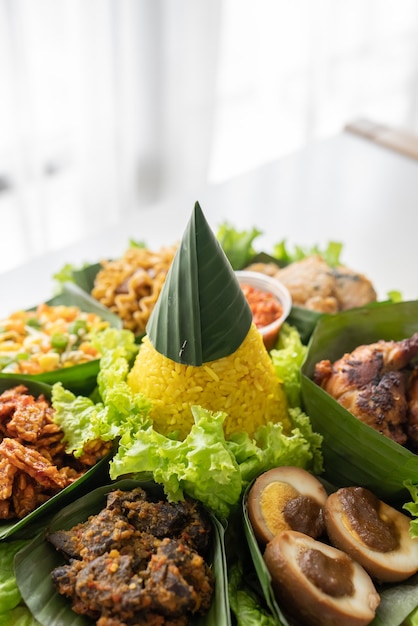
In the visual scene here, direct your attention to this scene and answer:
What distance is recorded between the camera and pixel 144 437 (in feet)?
6.16

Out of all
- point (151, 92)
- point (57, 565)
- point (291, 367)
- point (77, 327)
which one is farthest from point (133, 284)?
point (151, 92)

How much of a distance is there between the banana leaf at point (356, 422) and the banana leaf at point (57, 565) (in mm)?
491

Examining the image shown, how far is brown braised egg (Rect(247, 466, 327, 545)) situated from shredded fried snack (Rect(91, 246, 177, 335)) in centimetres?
91

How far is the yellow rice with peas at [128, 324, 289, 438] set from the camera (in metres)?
2.05

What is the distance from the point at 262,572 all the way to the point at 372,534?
331 millimetres

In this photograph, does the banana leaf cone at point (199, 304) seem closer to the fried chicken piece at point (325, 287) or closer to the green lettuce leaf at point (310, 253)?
the fried chicken piece at point (325, 287)

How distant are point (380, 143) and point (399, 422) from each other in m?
2.66

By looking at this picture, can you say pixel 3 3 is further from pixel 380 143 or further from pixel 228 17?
pixel 380 143

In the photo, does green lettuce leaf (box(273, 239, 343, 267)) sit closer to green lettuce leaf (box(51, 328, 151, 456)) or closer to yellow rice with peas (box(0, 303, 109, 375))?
yellow rice with peas (box(0, 303, 109, 375))

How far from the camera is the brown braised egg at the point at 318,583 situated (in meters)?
1.63

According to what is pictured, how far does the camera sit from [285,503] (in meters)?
1.88

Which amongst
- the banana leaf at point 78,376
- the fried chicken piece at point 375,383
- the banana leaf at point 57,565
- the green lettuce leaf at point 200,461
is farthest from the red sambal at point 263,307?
the banana leaf at point 57,565

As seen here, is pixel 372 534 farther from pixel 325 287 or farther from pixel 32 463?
pixel 325 287

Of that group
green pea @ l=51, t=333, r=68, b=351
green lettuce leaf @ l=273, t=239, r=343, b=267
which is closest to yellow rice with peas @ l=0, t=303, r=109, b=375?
green pea @ l=51, t=333, r=68, b=351
